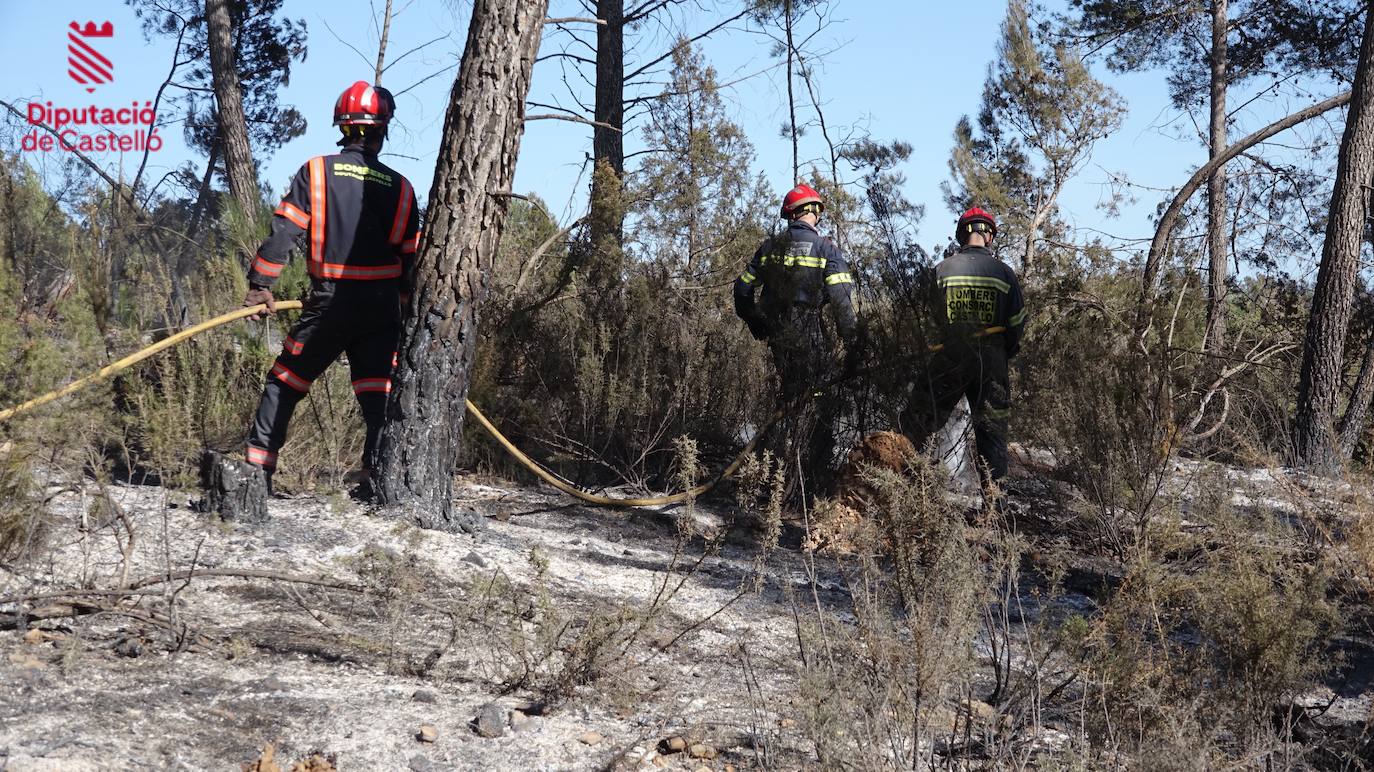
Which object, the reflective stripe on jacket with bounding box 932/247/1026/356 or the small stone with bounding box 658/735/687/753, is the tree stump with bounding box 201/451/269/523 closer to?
the small stone with bounding box 658/735/687/753

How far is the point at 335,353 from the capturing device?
18.6 feet

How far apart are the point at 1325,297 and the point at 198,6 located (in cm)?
1901

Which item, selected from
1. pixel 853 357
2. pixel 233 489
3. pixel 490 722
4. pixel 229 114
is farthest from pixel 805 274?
pixel 229 114

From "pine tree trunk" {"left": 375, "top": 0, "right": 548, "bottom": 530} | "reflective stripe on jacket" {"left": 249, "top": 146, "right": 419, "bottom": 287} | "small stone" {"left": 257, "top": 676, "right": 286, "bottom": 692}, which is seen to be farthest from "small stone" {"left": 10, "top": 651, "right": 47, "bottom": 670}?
"reflective stripe on jacket" {"left": 249, "top": 146, "right": 419, "bottom": 287}

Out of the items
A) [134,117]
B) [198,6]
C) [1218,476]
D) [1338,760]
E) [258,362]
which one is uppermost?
[198,6]

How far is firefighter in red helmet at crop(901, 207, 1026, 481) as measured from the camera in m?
6.26

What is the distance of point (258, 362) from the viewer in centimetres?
623

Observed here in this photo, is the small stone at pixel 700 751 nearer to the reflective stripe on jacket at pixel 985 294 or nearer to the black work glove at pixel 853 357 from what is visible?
the black work glove at pixel 853 357

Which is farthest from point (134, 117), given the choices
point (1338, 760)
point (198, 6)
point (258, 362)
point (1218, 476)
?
point (1338, 760)

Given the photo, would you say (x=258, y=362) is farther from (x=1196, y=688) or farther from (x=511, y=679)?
(x=1196, y=688)

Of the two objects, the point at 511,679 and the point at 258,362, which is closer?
the point at 511,679

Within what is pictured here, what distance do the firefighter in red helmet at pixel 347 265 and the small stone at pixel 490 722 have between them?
2.51 m

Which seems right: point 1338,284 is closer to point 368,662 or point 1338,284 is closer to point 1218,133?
point 368,662

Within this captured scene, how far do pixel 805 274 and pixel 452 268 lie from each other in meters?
2.03
